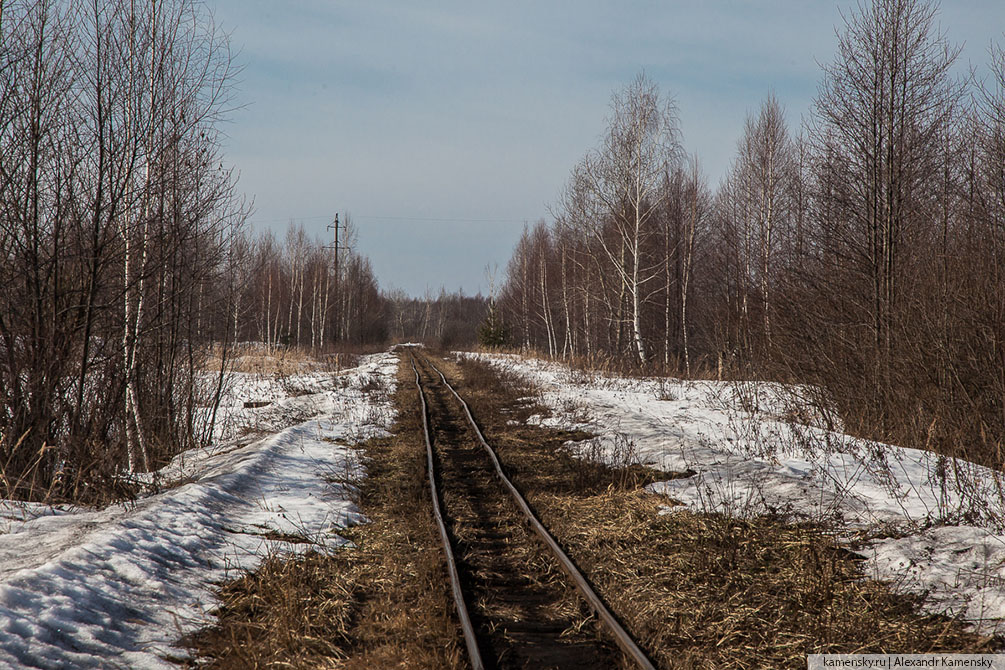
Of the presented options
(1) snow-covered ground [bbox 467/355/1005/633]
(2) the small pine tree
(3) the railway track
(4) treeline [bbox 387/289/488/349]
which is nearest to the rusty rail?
(3) the railway track

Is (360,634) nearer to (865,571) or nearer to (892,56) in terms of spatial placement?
(865,571)

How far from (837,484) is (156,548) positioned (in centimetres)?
663

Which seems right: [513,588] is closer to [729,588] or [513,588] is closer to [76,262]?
[729,588]

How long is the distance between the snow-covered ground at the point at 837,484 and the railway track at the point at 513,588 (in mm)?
1789

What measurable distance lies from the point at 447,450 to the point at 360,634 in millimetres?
6311

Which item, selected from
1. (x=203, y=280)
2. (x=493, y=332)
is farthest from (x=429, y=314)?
(x=203, y=280)

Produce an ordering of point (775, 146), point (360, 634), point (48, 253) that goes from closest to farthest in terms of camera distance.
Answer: point (360, 634), point (48, 253), point (775, 146)

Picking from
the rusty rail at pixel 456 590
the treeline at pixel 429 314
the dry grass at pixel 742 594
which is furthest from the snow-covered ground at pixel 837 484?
the treeline at pixel 429 314

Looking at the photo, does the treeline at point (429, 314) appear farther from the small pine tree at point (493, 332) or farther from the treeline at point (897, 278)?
the treeline at point (897, 278)

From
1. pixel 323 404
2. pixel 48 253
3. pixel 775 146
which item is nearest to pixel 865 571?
pixel 48 253

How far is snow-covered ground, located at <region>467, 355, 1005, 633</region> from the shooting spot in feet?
15.6

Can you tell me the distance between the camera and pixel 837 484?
6.66 m

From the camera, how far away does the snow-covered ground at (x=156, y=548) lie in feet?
12.4

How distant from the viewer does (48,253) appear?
7406 mm
